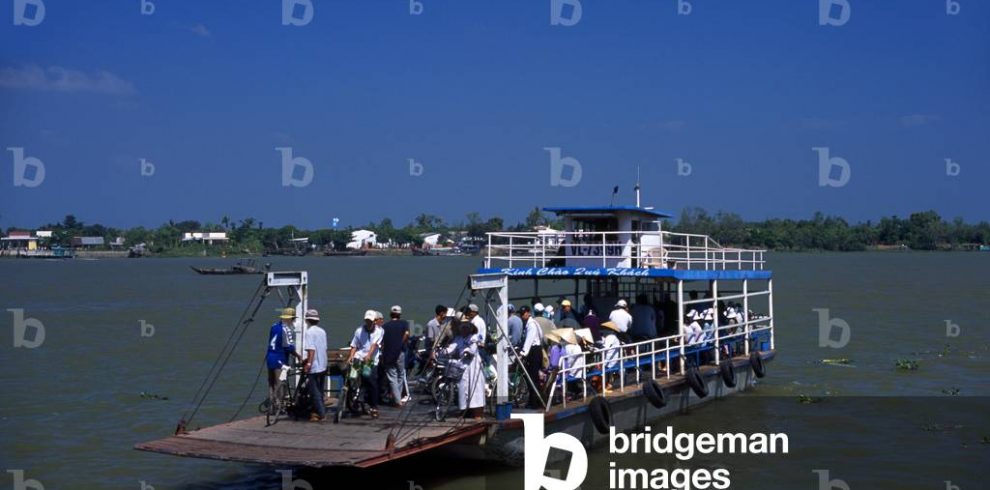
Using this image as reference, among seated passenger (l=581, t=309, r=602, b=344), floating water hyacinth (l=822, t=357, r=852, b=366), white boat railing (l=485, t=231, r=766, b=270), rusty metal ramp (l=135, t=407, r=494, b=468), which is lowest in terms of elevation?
floating water hyacinth (l=822, t=357, r=852, b=366)

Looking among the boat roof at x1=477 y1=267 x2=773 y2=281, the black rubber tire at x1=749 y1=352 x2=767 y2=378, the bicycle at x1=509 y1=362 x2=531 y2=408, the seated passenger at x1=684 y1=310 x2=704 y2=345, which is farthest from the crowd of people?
the black rubber tire at x1=749 y1=352 x2=767 y2=378

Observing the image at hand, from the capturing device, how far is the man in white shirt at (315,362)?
14.4 metres

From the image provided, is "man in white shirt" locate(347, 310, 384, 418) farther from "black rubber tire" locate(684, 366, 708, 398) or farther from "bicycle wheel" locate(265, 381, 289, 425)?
"black rubber tire" locate(684, 366, 708, 398)

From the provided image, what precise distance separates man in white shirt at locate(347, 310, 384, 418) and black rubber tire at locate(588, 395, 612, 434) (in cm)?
307

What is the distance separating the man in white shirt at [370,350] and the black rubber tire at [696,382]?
6.16 metres

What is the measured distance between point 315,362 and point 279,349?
524 mm

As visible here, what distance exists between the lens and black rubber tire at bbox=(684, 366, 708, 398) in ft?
62.0

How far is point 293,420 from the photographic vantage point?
1461 centimetres

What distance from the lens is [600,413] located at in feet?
52.1

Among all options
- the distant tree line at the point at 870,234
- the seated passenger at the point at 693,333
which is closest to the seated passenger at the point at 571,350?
the seated passenger at the point at 693,333

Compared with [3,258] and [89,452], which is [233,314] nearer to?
[89,452]

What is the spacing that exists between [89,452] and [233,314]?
30.1 metres

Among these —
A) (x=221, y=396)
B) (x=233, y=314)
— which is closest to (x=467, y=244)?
(x=233, y=314)

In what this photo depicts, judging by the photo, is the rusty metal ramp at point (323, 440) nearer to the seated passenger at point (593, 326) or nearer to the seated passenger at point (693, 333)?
the seated passenger at point (593, 326)
